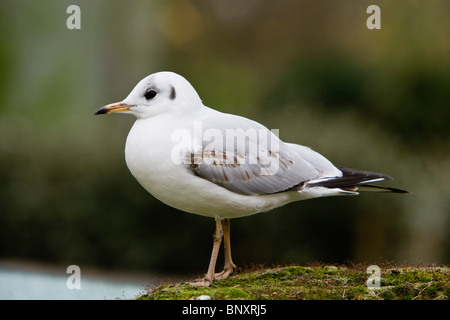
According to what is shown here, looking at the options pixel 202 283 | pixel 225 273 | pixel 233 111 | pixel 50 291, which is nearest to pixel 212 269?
pixel 202 283

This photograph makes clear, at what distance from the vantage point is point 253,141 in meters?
3.27

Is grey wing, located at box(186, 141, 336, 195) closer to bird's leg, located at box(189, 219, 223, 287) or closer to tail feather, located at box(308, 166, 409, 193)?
tail feather, located at box(308, 166, 409, 193)

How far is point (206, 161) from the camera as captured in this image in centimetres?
303

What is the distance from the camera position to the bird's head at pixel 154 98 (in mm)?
3154

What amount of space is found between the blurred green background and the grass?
1.55 metres

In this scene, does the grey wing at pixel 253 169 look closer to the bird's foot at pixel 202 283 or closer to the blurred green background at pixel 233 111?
the bird's foot at pixel 202 283

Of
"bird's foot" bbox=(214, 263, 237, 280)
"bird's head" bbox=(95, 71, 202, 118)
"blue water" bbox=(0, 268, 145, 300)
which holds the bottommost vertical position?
"blue water" bbox=(0, 268, 145, 300)

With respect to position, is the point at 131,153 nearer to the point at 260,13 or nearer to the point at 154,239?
the point at 154,239

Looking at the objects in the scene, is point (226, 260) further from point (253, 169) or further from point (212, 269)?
point (253, 169)

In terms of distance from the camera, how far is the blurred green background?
5.06 metres

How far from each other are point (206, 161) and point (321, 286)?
3.01ft

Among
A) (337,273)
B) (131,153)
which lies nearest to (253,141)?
(131,153)

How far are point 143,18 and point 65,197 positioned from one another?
12.6ft

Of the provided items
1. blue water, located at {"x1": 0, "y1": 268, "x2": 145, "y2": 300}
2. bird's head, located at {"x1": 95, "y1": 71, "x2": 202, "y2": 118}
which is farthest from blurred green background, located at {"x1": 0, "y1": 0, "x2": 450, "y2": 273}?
bird's head, located at {"x1": 95, "y1": 71, "x2": 202, "y2": 118}
